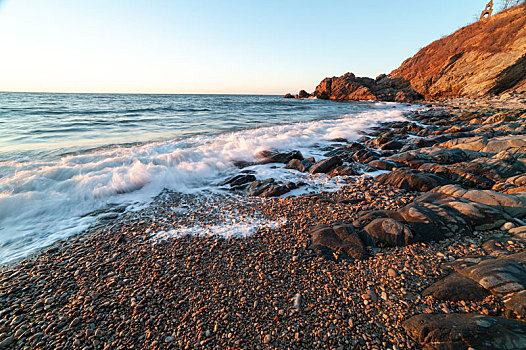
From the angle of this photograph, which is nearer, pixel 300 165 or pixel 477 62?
pixel 300 165

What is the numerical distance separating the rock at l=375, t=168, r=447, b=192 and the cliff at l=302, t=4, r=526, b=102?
28.3m

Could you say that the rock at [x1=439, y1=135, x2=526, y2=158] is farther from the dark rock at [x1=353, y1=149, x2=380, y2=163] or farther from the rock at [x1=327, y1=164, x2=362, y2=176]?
the rock at [x1=327, y1=164, x2=362, y2=176]

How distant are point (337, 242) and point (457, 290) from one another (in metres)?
1.29

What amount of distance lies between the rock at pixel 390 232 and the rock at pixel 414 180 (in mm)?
1989

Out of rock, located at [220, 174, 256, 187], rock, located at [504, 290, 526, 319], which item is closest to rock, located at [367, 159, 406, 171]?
rock, located at [220, 174, 256, 187]

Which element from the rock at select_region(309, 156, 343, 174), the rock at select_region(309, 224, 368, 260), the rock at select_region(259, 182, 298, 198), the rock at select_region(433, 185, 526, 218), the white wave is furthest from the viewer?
the rock at select_region(309, 156, 343, 174)

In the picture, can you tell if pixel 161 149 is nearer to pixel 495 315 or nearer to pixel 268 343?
pixel 268 343

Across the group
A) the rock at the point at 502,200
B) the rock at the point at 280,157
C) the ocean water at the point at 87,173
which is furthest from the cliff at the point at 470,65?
the rock at the point at 502,200

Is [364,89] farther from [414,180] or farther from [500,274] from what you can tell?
[500,274]

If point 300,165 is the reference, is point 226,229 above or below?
below

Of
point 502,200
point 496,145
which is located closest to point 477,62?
point 496,145

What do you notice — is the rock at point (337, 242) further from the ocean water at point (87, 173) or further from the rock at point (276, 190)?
the ocean water at point (87, 173)

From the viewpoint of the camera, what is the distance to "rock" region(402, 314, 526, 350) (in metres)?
1.59

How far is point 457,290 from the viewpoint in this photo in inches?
84.7
